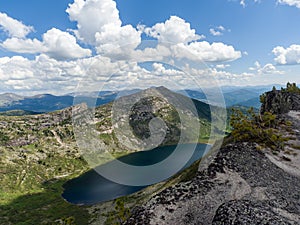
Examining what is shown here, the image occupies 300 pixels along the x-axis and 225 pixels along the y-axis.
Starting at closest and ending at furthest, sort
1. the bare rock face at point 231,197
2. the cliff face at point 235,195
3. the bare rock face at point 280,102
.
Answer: the bare rock face at point 231,197
the cliff face at point 235,195
the bare rock face at point 280,102

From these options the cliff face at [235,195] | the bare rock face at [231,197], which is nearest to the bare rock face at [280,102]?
the cliff face at [235,195]

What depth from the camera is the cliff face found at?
21938mm

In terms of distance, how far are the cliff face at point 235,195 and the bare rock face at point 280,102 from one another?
3943 centimetres

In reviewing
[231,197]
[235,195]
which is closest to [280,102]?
[235,195]

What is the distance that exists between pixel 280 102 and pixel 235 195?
60807 mm

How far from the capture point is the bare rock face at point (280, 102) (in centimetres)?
7431

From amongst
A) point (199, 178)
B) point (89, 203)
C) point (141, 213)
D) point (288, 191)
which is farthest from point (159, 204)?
point (89, 203)

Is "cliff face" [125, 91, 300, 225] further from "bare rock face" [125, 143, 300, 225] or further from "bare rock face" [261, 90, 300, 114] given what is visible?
"bare rock face" [261, 90, 300, 114]

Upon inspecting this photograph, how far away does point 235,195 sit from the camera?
2830 centimetres

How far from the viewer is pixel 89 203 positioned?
192875mm

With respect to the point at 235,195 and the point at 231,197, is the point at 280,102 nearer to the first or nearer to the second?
the point at 235,195

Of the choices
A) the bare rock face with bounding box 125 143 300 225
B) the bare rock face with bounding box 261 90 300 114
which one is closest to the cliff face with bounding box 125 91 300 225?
the bare rock face with bounding box 125 143 300 225

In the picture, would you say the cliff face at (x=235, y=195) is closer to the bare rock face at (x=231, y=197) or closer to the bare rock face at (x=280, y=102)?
the bare rock face at (x=231, y=197)

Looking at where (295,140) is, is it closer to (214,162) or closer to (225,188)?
(214,162)
